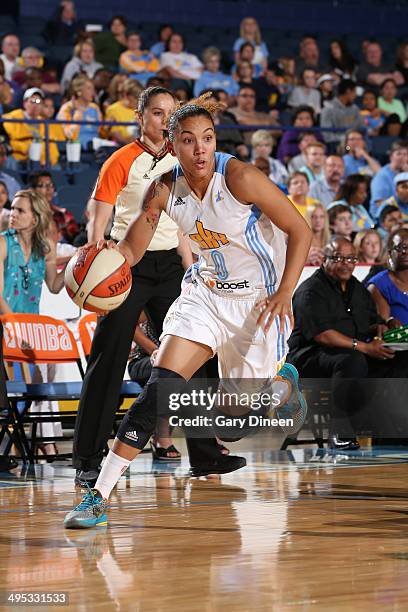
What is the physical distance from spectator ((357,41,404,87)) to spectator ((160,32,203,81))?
9.97ft

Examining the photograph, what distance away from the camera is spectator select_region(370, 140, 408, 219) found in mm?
12156

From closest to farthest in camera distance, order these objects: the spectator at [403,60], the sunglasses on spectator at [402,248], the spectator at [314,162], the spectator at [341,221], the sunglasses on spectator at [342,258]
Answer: the sunglasses on spectator at [342,258] < the sunglasses on spectator at [402,248] < the spectator at [341,221] < the spectator at [314,162] < the spectator at [403,60]

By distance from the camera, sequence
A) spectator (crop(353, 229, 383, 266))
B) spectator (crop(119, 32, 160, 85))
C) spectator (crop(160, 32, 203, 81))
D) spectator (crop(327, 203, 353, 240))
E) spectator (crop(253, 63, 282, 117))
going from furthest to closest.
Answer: spectator (crop(160, 32, 203, 81)) → spectator (crop(253, 63, 282, 117)) → spectator (crop(119, 32, 160, 85)) → spectator (crop(327, 203, 353, 240)) → spectator (crop(353, 229, 383, 266))

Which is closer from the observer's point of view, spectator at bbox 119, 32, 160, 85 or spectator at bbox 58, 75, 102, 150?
spectator at bbox 58, 75, 102, 150

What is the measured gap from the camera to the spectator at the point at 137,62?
15.1 metres

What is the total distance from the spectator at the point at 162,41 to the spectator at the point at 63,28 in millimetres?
1122

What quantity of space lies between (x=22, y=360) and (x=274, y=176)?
5.15m

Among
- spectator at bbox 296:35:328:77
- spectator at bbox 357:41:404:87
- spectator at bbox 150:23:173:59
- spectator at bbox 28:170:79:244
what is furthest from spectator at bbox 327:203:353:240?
spectator at bbox 357:41:404:87

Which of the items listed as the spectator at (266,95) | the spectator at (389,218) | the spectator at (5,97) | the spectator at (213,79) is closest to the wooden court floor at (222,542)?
the spectator at (389,218)

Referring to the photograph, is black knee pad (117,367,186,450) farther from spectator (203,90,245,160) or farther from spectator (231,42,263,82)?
spectator (231,42,263,82)

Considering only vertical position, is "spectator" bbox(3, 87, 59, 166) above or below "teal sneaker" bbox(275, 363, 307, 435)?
above

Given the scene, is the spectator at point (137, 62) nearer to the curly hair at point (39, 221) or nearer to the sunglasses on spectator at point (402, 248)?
the sunglasses on spectator at point (402, 248)

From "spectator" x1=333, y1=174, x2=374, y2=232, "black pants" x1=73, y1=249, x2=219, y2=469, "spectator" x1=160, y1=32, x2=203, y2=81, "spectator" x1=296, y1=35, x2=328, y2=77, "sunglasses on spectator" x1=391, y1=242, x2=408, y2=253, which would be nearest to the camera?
"black pants" x1=73, y1=249, x2=219, y2=469

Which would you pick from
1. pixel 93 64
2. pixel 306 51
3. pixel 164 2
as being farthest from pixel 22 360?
pixel 164 2
